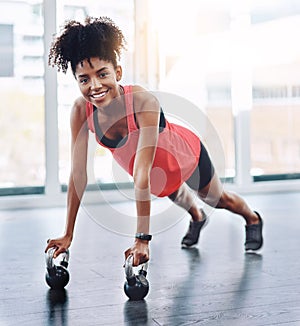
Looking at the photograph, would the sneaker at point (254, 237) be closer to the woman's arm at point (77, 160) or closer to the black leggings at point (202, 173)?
the black leggings at point (202, 173)

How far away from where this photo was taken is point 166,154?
6.20 feet

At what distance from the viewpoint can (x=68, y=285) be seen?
5.63ft

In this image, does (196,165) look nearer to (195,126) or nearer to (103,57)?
(103,57)

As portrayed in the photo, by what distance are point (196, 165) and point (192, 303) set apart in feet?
1.94

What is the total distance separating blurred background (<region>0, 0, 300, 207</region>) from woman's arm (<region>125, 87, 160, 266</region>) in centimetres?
171

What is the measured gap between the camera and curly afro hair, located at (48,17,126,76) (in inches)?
64.2

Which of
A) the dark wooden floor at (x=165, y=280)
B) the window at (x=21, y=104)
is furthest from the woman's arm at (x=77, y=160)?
the window at (x=21, y=104)

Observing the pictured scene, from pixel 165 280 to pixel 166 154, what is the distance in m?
0.39

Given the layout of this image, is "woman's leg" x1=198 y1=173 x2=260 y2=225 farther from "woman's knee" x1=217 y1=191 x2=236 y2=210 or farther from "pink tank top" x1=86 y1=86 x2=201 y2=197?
"pink tank top" x1=86 y1=86 x2=201 y2=197

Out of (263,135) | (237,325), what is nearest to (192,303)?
(237,325)

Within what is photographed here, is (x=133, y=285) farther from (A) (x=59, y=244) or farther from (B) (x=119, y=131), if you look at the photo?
(B) (x=119, y=131)

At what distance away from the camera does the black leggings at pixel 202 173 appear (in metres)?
2.02

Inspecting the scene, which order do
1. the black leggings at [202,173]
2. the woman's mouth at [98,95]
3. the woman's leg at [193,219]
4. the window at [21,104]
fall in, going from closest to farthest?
the woman's mouth at [98,95] < the black leggings at [202,173] < the woman's leg at [193,219] < the window at [21,104]

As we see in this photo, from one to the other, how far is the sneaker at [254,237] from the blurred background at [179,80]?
1360mm
